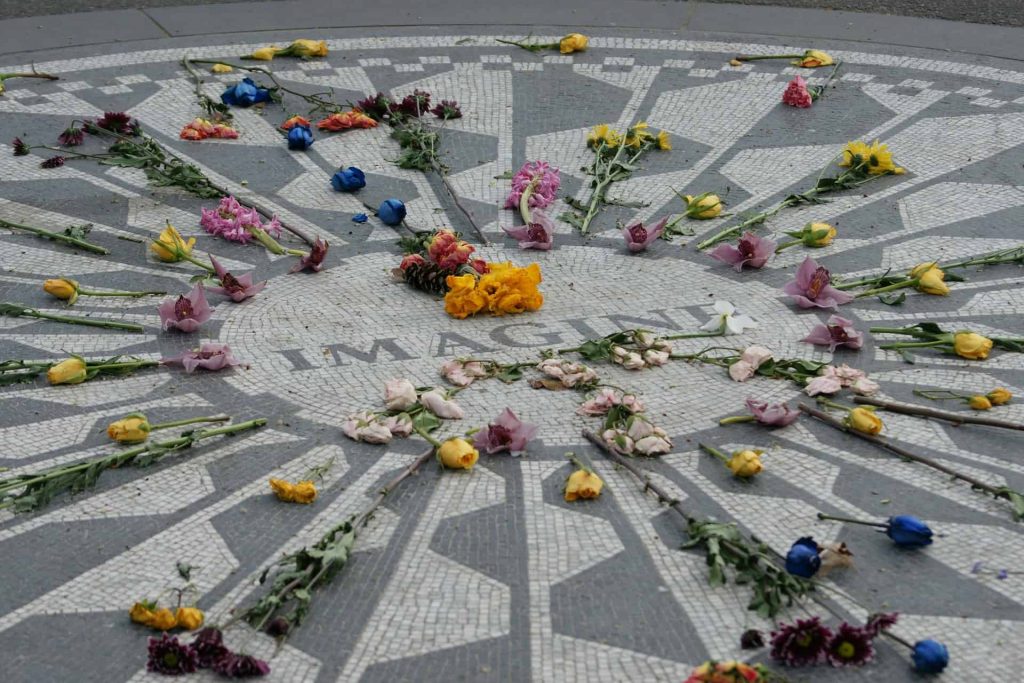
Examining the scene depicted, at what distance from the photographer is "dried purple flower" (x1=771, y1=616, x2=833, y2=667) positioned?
180 inches

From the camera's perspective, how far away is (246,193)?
29.0 feet

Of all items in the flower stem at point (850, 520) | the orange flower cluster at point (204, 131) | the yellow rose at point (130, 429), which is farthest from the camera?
the orange flower cluster at point (204, 131)

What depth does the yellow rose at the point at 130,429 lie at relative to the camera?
5980 mm

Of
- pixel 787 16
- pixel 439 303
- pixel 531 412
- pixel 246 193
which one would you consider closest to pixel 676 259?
pixel 439 303

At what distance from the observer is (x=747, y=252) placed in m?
7.81

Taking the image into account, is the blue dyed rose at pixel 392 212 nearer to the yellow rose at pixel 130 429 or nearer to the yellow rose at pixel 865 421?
the yellow rose at pixel 130 429

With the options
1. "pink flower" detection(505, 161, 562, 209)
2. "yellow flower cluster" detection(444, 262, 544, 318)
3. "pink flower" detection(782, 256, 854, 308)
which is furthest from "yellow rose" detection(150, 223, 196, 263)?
"pink flower" detection(782, 256, 854, 308)

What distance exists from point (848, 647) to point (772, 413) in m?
1.78

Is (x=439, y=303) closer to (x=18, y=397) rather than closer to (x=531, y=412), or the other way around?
(x=531, y=412)

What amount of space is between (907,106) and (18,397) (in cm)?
680

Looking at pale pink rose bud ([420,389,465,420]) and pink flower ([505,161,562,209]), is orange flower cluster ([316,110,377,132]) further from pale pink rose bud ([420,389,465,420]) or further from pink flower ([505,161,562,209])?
pale pink rose bud ([420,389,465,420])

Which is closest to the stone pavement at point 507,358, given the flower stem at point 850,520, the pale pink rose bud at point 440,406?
the flower stem at point 850,520

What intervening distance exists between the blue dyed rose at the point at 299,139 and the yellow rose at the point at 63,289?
2413mm

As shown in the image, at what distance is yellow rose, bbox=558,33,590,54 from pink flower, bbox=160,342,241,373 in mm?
5356
